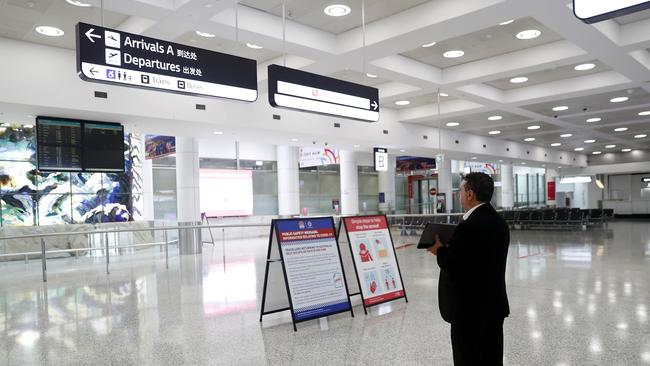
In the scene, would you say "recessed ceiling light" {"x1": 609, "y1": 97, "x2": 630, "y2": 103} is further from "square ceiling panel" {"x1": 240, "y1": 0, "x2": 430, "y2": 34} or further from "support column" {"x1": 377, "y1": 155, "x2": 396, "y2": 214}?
"support column" {"x1": 377, "y1": 155, "x2": 396, "y2": 214}

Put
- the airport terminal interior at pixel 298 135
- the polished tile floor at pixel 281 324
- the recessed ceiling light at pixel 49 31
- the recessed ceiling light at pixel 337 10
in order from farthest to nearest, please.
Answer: the recessed ceiling light at pixel 49 31 < the recessed ceiling light at pixel 337 10 < the airport terminal interior at pixel 298 135 < the polished tile floor at pixel 281 324

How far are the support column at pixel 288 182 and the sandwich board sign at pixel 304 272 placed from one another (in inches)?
624

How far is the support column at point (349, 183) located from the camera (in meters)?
21.2

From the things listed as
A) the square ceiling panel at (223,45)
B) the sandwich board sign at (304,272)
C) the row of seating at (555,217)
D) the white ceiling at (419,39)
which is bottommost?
the row of seating at (555,217)

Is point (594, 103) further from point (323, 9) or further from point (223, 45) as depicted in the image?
point (223, 45)

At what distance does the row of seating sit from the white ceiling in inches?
332

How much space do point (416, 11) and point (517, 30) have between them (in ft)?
7.52

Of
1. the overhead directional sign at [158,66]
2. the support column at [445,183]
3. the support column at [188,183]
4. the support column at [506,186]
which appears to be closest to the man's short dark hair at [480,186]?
the overhead directional sign at [158,66]

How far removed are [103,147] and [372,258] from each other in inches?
230

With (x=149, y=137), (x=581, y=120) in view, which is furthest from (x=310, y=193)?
(x=581, y=120)

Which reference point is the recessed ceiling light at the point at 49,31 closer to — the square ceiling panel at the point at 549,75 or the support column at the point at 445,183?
the square ceiling panel at the point at 549,75

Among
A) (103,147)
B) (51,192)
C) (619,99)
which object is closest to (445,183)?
(619,99)

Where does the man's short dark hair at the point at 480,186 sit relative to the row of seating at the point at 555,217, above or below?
above

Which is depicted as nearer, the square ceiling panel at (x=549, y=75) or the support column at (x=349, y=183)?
the square ceiling panel at (x=549, y=75)
